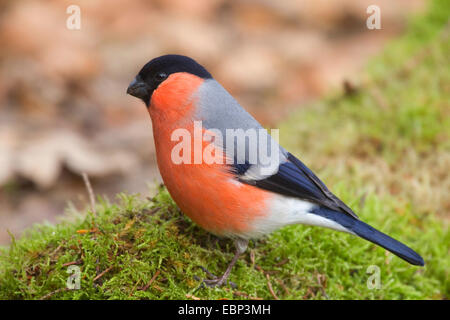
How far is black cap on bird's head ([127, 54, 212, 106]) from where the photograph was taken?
9.67ft

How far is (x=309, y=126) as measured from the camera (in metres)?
4.96

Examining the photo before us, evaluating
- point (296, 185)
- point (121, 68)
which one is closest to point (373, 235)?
point (296, 185)

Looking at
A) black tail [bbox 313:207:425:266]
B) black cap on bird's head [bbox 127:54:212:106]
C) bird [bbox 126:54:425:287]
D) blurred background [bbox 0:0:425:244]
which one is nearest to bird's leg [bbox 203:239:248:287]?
bird [bbox 126:54:425:287]

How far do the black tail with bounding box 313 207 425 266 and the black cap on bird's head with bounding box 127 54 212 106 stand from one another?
1122 millimetres

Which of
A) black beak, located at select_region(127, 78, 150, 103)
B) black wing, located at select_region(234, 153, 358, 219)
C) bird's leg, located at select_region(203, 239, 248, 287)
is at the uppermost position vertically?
black beak, located at select_region(127, 78, 150, 103)

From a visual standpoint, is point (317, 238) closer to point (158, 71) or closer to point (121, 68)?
point (158, 71)

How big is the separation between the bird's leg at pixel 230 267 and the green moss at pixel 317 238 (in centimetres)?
5

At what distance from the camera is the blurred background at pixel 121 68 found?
16.7 ft

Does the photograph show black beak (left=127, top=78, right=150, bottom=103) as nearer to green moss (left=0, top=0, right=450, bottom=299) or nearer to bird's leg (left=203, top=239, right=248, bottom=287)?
green moss (left=0, top=0, right=450, bottom=299)

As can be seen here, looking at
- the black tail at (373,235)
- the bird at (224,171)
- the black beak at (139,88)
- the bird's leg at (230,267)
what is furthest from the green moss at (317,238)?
the black beak at (139,88)

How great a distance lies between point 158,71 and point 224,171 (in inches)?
28.5

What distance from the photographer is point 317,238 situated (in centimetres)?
329

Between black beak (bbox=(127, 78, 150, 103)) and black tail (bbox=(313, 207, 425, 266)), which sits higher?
black beak (bbox=(127, 78, 150, 103))
